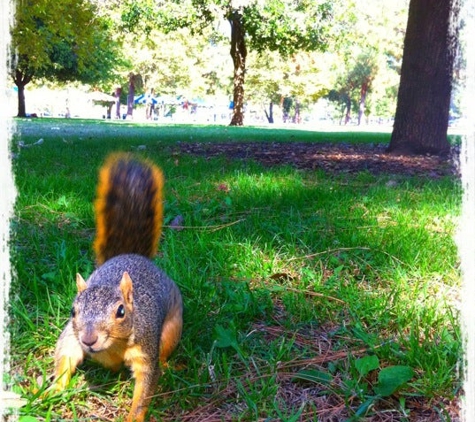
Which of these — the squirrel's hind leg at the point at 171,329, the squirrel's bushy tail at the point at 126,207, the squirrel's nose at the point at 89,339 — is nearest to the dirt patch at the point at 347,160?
the squirrel's bushy tail at the point at 126,207

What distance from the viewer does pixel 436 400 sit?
1068mm

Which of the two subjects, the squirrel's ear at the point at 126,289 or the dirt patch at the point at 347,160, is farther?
the dirt patch at the point at 347,160

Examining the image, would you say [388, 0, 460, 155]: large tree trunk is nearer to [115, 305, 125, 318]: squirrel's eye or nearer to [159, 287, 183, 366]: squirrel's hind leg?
[159, 287, 183, 366]: squirrel's hind leg

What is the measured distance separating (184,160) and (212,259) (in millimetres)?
2650

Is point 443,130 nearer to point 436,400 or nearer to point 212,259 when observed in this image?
point 212,259

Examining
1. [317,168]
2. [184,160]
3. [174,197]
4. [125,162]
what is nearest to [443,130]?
[317,168]

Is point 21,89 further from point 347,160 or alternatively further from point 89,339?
point 89,339

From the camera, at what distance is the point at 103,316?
1.00 meters

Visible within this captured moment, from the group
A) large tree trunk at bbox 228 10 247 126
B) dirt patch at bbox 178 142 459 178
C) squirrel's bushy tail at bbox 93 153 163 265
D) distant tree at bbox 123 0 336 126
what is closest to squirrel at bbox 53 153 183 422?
squirrel's bushy tail at bbox 93 153 163 265

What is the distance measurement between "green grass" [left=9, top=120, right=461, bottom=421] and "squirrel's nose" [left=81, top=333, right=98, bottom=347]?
167 millimetres

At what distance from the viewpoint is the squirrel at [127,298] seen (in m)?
1.02

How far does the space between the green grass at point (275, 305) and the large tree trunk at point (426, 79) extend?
102 inches

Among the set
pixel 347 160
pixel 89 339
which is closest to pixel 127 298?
pixel 89 339

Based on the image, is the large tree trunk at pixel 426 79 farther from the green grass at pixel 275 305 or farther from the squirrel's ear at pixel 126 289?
the squirrel's ear at pixel 126 289
